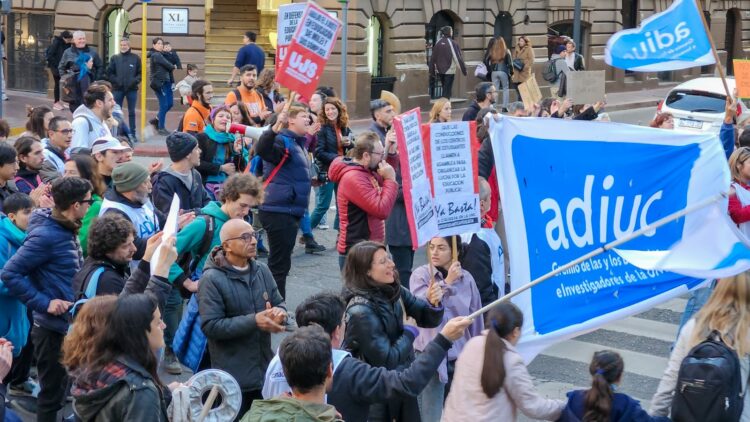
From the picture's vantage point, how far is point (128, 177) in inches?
299

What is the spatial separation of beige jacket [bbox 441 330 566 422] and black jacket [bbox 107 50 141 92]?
50.9 feet

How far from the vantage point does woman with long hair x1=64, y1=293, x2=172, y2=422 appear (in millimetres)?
4508

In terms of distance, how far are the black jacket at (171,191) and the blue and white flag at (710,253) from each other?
4.27m

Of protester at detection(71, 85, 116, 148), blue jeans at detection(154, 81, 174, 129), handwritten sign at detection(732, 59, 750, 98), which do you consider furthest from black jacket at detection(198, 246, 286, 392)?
blue jeans at detection(154, 81, 174, 129)

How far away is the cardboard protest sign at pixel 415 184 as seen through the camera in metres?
6.70

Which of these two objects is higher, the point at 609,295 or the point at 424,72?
the point at 424,72

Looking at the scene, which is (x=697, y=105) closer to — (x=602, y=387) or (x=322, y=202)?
(x=322, y=202)

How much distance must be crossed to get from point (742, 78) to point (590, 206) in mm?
8092

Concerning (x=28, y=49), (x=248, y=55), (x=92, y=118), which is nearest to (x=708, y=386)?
(x=92, y=118)

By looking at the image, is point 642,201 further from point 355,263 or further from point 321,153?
point 321,153

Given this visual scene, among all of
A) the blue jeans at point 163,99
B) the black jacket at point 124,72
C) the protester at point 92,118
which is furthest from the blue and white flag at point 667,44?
the blue jeans at point 163,99

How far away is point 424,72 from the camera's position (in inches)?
1044

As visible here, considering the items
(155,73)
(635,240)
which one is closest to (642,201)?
(635,240)

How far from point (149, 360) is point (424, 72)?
22.3m
